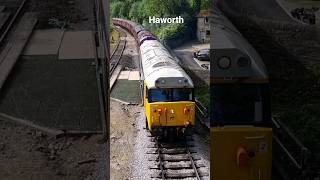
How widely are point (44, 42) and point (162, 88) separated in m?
2.12

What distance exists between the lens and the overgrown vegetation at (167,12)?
340 cm

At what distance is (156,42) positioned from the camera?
13.9 feet

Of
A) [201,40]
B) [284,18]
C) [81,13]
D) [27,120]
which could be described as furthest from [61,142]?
[284,18]

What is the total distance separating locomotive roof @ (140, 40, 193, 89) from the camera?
434 cm

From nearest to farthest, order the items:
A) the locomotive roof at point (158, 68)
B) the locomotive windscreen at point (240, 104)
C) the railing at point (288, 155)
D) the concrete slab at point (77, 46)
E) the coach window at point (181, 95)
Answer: the locomotive windscreen at point (240, 104) → the railing at point (288, 155) → the locomotive roof at point (158, 68) → the coach window at point (181, 95) → the concrete slab at point (77, 46)

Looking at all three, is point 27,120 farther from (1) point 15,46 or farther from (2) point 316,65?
(2) point 316,65

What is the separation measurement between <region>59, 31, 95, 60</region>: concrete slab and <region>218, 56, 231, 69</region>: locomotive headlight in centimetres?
226

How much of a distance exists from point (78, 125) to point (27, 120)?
773 millimetres

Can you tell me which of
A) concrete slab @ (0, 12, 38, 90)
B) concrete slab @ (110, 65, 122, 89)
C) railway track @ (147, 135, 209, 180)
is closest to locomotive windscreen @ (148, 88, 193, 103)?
railway track @ (147, 135, 209, 180)

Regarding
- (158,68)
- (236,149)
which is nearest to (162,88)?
(158,68)

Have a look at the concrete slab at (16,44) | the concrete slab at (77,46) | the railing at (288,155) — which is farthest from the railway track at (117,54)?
the concrete slab at (16,44)

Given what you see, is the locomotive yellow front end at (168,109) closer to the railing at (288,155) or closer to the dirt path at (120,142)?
the dirt path at (120,142)

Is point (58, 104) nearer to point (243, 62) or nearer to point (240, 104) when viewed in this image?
point (240, 104)

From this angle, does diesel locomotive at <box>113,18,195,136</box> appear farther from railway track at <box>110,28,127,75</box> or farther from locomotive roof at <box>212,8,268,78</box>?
locomotive roof at <box>212,8,268,78</box>
